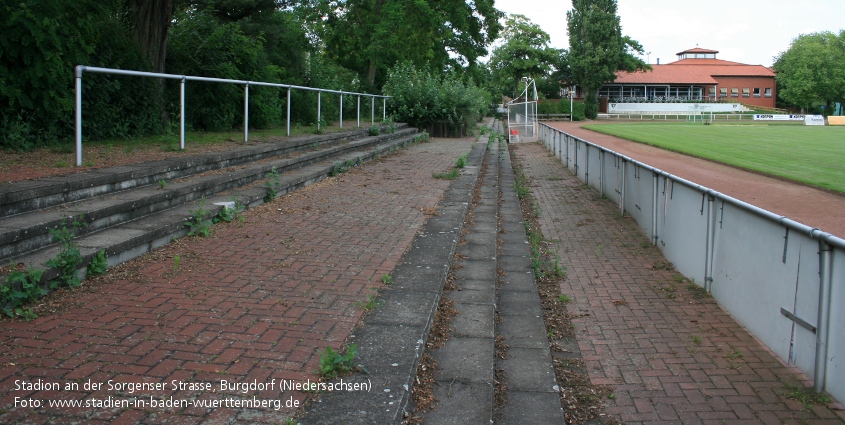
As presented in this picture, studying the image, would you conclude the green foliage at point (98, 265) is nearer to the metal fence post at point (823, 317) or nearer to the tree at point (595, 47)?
the metal fence post at point (823, 317)

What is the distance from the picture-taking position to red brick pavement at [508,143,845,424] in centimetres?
377

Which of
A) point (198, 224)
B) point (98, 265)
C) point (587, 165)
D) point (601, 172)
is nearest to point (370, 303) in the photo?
point (98, 265)

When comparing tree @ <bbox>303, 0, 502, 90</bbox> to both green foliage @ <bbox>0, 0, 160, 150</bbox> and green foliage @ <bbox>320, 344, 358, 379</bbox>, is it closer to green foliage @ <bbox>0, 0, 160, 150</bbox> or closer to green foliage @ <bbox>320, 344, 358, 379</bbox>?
green foliage @ <bbox>0, 0, 160, 150</bbox>

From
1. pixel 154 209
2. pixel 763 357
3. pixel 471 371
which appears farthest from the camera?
pixel 154 209

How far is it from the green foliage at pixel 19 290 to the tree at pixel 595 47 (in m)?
65.3

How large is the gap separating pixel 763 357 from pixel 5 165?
23.1 ft

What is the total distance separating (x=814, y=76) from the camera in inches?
3044

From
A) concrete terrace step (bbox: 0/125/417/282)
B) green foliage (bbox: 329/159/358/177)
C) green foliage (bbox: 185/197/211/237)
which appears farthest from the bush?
green foliage (bbox: 185/197/211/237)

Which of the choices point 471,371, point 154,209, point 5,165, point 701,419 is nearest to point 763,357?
point 701,419

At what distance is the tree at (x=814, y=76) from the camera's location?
249ft

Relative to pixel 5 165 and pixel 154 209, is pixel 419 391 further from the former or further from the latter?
pixel 5 165

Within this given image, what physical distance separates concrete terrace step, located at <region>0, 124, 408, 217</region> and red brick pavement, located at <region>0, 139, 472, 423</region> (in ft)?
3.36

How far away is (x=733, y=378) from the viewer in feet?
13.8

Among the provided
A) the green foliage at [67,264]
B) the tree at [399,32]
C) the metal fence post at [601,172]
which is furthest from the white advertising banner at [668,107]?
the green foliage at [67,264]
